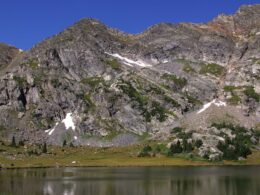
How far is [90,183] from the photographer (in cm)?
11025

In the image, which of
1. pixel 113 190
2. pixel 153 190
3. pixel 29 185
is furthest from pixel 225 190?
pixel 29 185

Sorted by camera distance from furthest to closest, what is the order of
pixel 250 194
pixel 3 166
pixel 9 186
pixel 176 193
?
1. pixel 3 166
2. pixel 9 186
3. pixel 176 193
4. pixel 250 194

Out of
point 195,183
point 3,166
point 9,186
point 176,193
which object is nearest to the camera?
point 176,193

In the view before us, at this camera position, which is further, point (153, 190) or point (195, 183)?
point (195, 183)

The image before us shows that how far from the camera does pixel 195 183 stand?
109m

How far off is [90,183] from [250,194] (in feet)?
140

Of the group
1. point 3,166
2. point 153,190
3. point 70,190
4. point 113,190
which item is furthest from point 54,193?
point 3,166

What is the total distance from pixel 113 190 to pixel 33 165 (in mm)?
111194

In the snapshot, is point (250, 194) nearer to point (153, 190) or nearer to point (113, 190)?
point (153, 190)

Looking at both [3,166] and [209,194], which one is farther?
[3,166]

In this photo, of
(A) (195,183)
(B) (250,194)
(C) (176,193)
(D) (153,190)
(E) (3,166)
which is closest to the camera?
(B) (250,194)

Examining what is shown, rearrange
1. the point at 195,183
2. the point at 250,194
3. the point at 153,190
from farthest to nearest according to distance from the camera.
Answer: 1. the point at 195,183
2. the point at 153,190
3. the point at 250,194

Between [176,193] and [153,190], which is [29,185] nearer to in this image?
[153,190]

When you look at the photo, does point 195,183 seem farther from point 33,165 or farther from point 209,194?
point 33,165
